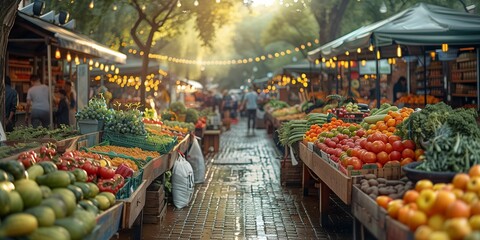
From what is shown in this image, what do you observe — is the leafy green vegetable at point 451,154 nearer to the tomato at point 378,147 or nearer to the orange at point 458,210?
the tomato at point 378,147

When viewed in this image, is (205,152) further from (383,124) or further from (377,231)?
(377,231)

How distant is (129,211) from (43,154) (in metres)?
1.13

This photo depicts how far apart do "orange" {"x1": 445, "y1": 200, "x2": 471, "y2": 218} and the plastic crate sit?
3.47 meters

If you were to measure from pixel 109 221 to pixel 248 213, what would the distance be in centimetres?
494

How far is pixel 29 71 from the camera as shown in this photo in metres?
20.6

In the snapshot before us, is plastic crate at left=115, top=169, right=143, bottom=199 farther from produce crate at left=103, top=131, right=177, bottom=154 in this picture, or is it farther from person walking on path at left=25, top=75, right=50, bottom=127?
person walking on path at left=25, top=75, right=50, bottom=127

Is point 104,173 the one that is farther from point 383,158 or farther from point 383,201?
point 383,158

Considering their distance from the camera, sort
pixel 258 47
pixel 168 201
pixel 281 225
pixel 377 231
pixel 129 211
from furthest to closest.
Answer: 1. pixel 258 47
2. pixel 168 201
3. pixel 281 225
4. pixel 129 211
5. pixel 377 231

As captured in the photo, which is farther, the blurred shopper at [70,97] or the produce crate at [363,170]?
the blurred shopper at [70,97]

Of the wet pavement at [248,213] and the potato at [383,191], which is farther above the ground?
the potato at [383,191]

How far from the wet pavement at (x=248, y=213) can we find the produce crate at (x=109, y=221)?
8.71ft

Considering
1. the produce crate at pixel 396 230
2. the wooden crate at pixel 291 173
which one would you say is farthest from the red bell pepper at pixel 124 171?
the wooden crate at pixel 291 173

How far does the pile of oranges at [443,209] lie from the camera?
4070 millimetres

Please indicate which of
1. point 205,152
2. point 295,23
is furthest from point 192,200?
point 295,23
